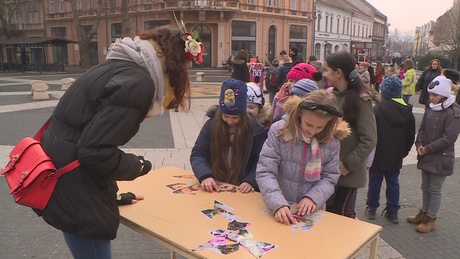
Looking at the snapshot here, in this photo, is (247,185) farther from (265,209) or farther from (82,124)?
(82,124)

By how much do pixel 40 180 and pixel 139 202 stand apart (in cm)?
83

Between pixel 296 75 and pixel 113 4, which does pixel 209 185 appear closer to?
pixel 296 75

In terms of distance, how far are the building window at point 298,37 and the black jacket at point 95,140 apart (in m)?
41.3

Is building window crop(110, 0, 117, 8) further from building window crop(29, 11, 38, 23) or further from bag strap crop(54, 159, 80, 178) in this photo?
bag strap crop(54, 159, 80, 178)

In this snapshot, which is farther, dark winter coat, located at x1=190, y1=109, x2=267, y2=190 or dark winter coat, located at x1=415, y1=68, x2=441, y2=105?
dark winter coat, located at x1=415, y1=68, x2=441, y2=105

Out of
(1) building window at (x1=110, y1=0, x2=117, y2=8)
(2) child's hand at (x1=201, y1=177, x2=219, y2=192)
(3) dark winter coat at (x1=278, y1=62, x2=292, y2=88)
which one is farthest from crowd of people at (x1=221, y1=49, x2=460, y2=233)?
(1) building window at (x1=110, y1=0, x2=117, y2=8)

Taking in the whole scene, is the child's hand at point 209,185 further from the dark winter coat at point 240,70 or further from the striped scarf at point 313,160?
the dark winter coat at point 240,70

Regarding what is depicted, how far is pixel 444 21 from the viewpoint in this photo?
36.9 m

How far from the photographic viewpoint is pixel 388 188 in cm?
412

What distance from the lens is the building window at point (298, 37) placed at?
4159cm

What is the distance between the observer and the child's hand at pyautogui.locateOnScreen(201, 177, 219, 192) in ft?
8.39

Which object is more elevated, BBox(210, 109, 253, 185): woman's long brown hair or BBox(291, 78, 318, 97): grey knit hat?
BBox(291, 78, 318, 97): grey knit hat

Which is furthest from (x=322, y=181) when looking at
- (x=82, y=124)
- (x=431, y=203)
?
(x=431, y=203)

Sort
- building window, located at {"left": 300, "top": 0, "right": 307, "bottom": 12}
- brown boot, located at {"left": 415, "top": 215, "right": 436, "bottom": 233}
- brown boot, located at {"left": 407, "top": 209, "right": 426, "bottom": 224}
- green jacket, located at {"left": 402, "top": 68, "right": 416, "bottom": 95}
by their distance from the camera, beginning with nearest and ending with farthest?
1. brown boot, located at {"left": 415, "top": 215, "right": 436, "bottom": 233}
2. brown boot, located at {"left": 407, "top": 209, "right": 426, "bottom": 224}
3. green jacket, located at {"left": 402, "top": 68, "right": 416, "bottom": 95}
4. building window, located at {"left": 300, "top": 0, "right": 307, "bottom": 12}
